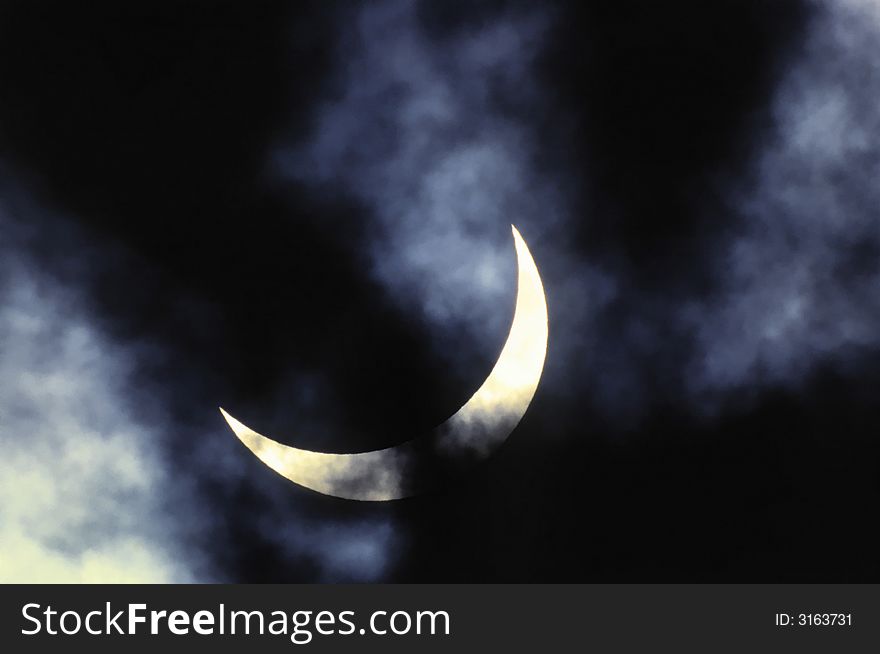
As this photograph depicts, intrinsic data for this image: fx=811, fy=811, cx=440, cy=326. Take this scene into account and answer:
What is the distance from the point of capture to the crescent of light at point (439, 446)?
15.5m

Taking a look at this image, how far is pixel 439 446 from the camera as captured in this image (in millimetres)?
15492

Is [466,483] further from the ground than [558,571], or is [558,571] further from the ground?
[466,483]

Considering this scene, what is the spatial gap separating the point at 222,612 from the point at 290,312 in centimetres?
567

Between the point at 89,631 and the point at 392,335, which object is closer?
the point at 89,631

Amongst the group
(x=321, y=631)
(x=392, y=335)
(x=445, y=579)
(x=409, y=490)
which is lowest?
(x=321, y=631)

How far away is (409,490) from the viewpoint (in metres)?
15.5

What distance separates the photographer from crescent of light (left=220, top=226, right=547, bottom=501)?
50.8 ft

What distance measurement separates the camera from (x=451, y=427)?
15547 millimetres

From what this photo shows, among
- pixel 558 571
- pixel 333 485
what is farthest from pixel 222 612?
pixel 558 571

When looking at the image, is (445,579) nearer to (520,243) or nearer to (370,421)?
(370,421)

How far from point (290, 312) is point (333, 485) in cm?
349

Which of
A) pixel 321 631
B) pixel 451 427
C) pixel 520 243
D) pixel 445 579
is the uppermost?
pixel 520 243

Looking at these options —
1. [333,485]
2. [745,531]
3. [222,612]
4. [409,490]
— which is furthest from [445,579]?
[745,531]

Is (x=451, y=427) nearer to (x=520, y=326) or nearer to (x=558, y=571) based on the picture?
(x=520, y=326)
